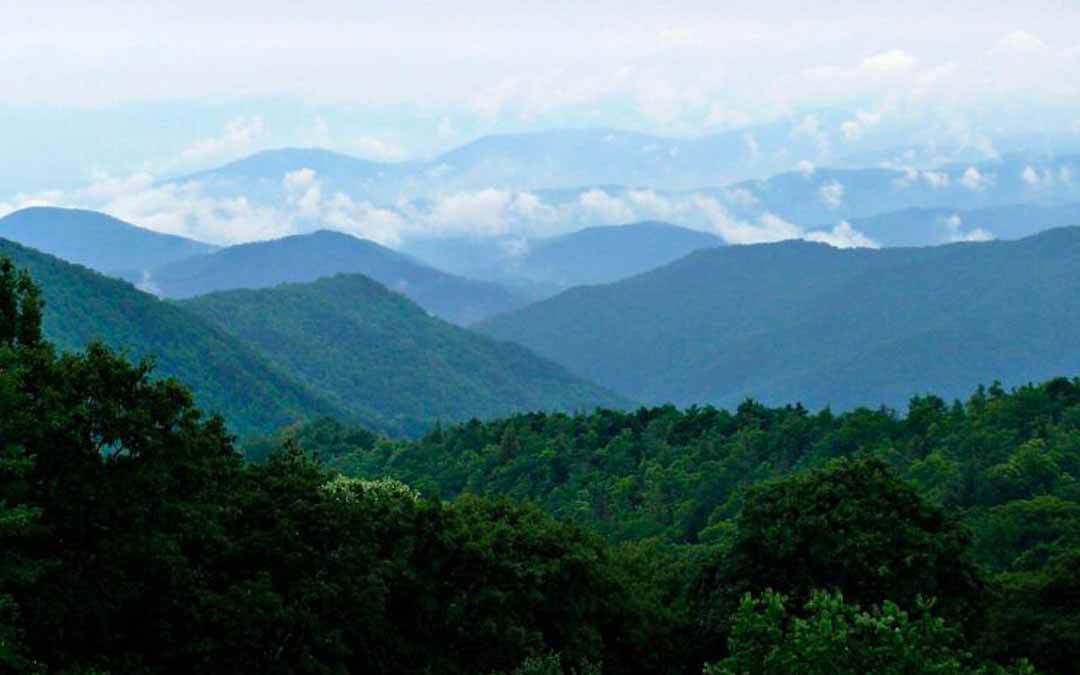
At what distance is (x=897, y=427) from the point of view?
73.6 meters

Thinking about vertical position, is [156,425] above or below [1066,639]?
above

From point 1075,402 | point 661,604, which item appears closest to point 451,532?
point 661,604

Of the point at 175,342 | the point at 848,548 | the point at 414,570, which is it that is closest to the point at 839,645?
the point at 848,548

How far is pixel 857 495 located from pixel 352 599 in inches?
564

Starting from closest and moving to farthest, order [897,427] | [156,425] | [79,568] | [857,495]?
[79,568], [156,425], [857,495], [897,427]

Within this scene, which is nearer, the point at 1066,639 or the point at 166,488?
the point at 166,488

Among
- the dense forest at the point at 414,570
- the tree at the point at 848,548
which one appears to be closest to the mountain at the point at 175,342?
the dense forest at the point at 414,570

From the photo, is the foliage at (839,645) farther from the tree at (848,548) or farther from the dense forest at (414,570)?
the tree at (848,548)

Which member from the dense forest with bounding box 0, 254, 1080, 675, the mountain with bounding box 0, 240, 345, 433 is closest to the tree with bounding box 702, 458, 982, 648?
the dense forest with bounding box 0, 254, 1080, 675

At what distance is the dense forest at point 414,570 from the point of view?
24.8 meters

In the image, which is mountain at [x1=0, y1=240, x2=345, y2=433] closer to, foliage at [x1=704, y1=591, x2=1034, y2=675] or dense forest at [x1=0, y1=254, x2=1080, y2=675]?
dense forest at [x1=0, y1=254, x2=1080, y2=675]

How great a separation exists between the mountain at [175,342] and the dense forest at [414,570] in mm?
102314

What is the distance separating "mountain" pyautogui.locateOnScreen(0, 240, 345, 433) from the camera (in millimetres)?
142750

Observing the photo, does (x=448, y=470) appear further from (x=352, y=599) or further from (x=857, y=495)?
(x=352, y=599)
